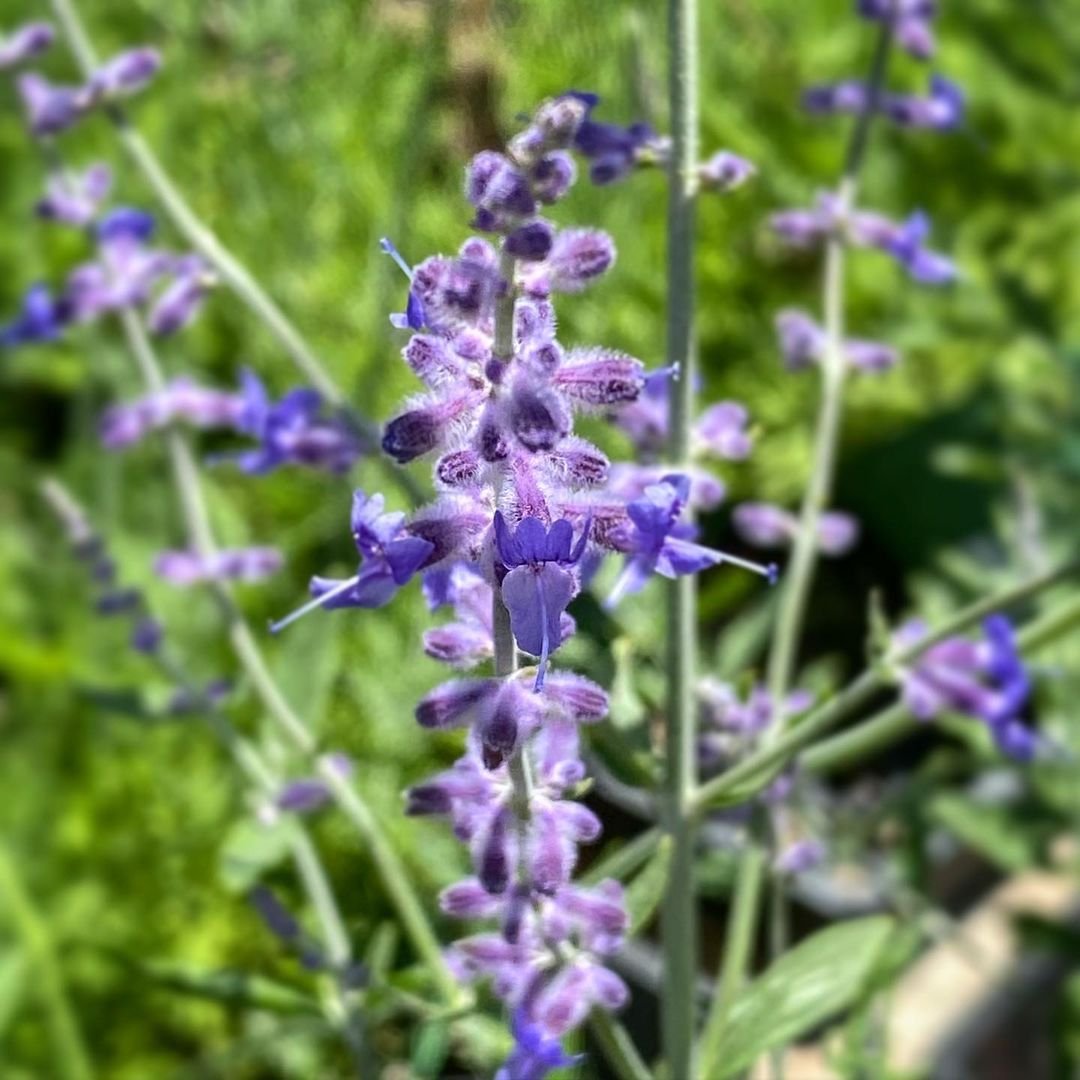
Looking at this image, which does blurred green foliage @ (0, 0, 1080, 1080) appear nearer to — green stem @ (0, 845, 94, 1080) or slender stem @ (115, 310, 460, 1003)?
green stem @ (0, 845, 94, 1080)

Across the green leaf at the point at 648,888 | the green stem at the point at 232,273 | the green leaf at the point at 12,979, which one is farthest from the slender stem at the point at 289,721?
the green leaf at the point at 12,979

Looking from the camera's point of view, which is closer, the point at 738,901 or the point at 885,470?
the point at 738,901

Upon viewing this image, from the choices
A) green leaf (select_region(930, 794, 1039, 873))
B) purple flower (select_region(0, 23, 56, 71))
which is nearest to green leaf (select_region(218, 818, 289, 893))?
purple flower (select_region(0, 23, 56, 71))

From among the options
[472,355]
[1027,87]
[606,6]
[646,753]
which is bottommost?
[646,753]

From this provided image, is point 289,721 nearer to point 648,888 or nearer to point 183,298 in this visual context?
point 183,298

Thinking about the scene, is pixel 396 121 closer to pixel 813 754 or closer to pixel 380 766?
pixel 380 766

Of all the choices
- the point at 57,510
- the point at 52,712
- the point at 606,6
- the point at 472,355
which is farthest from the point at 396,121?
the point at 472,355
